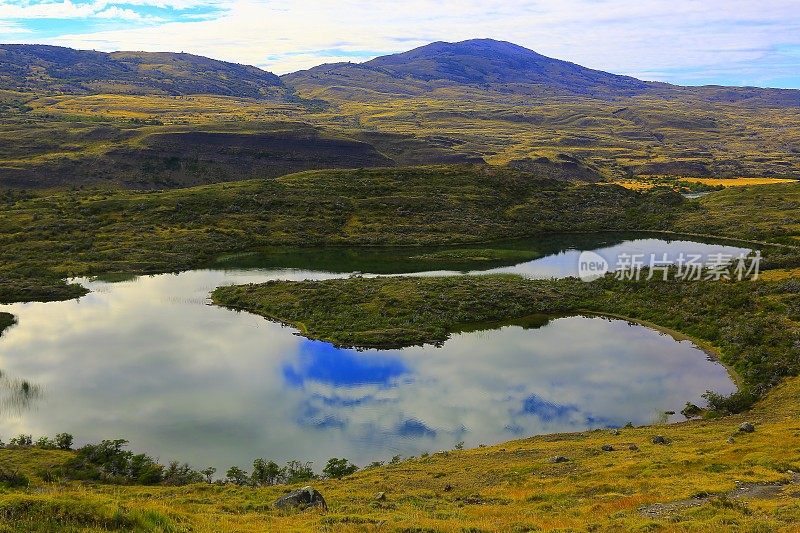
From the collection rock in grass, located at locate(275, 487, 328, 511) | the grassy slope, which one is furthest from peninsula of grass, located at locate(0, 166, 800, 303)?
rock in grass, located at locate(275, 487, 328, 511)

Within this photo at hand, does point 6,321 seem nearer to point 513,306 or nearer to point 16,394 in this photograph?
point 16,394

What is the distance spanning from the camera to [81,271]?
86.0 meters

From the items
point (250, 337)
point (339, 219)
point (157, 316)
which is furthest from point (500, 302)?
point (339, 219)

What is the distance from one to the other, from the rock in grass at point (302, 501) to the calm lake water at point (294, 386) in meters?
12.7

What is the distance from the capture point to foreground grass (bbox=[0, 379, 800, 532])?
19047mm

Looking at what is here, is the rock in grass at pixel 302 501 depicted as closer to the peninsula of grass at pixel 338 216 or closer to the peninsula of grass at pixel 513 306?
the peninsula of grass at pixel 513 306

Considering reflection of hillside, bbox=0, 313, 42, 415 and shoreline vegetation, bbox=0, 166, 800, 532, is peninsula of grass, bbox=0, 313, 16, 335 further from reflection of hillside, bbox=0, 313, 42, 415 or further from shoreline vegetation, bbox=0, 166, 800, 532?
reflection of hillside, bbox=0, 313, 42, 415

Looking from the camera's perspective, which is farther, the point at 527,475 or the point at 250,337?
the point at 250,337

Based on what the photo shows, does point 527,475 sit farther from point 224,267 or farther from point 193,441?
point 224,267

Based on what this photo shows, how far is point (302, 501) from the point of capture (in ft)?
83.4

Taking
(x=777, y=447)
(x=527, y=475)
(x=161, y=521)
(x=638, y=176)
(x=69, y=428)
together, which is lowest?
(x=69, y=428)

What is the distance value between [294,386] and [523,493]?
25164 millimetres

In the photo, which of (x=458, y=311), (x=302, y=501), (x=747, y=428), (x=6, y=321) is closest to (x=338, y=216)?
(x=458, y=311)

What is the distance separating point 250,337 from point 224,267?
111ft
